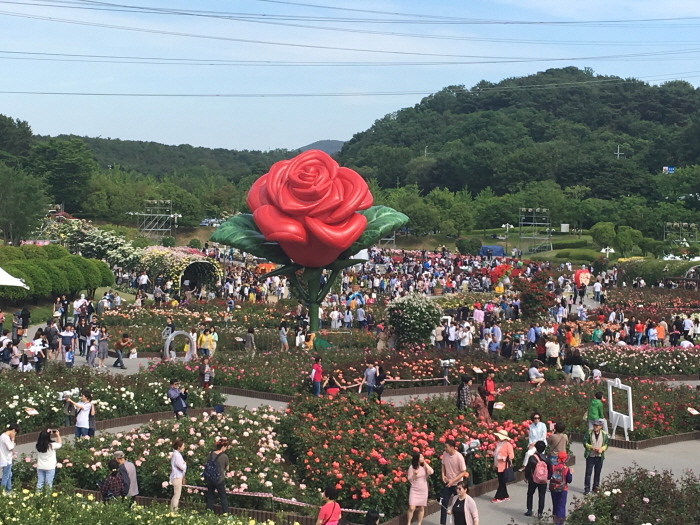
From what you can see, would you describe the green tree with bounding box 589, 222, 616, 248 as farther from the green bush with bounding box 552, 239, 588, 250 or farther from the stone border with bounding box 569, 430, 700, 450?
the stone border with bounding box 569, 430, 700, 450

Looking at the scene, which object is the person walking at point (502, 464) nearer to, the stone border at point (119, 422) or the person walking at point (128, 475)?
the person walking at point (128, 475)

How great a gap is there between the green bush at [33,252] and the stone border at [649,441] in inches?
1005

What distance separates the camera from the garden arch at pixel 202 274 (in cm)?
3862

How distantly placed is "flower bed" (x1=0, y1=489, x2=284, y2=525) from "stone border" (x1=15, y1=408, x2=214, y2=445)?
4.51 m

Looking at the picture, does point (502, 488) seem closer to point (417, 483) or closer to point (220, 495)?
point (417, 483)

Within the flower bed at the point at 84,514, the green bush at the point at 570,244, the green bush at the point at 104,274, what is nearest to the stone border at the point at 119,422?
the flower bed at the point at 84,514

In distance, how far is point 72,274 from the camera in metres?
34.3

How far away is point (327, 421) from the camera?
13992 millimetres

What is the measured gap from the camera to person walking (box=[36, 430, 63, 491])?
11.7m

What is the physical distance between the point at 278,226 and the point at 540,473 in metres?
14.3

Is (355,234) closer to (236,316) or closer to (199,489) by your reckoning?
(236,316)

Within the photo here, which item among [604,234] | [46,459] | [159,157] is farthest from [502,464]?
[159,157]

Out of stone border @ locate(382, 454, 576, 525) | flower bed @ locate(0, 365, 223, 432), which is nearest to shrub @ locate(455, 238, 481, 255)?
flower bed @ locate(0, 365, 223, 432)

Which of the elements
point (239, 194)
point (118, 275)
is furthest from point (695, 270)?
point (239, 194)
